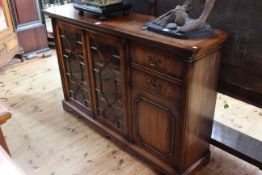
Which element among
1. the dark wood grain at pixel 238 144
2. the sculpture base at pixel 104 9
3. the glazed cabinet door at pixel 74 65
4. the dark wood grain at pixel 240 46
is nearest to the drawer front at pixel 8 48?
the glazed cabinet door at pixel 74 65

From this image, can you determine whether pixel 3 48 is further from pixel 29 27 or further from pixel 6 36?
pixel 29 27

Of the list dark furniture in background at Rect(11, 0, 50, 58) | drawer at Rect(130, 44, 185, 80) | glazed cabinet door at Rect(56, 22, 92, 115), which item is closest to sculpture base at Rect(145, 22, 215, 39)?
drawer at Rect(130, 44, 185, 80)

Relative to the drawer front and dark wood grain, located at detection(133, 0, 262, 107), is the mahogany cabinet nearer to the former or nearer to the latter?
dark wood grain, located at detection(133, 0, 262, 107)

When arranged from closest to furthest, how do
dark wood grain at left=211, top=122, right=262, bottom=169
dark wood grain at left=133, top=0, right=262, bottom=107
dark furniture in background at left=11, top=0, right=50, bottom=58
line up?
1. dark wood grain at left=133, top=0, right=262, bottom=107
2. dark wood grain at left=211, top=122, right=262, bottom=169
3. dark furniture in background at left=11, top=0, right=50, bottom=58

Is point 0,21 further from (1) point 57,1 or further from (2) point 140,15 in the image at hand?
(2) point 140,15

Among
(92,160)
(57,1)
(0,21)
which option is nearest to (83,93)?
(92,160)

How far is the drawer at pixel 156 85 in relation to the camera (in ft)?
4.92

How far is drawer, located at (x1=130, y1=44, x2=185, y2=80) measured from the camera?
1.43 m

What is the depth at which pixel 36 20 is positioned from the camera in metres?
A: 3.58

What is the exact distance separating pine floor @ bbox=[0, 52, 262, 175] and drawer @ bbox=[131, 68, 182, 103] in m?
0.60

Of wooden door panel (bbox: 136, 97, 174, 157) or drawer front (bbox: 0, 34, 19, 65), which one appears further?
drawer front (bbox: 0, 34, 19, 65)

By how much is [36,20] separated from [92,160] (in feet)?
7.50

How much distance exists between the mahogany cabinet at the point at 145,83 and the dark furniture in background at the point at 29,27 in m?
1.45

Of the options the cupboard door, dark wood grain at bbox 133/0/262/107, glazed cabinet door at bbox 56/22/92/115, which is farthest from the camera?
glazed cabinet door at bbox 56/22/92/115
